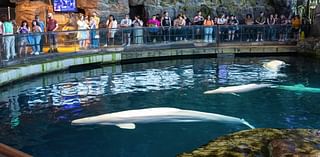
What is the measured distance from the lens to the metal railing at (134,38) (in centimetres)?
1438

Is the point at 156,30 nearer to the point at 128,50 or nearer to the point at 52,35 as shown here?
the point at 128,50

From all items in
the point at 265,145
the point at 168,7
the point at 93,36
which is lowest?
the point at 265,145

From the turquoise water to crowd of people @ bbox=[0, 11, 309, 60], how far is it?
4.50 ft

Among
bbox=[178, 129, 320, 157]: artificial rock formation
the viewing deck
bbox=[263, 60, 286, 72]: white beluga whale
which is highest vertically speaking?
the viewing deck

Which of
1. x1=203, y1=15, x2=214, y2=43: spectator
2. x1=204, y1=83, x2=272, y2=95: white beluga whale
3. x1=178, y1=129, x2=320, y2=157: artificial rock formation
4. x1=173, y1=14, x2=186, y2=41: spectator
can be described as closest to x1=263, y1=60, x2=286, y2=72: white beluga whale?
x1=203, y1=15, x2=214, y2=43: spectator

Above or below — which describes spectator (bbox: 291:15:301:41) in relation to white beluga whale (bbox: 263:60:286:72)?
above

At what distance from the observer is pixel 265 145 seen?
200 inches

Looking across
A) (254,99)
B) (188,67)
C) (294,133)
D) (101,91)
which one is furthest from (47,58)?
(294,133)

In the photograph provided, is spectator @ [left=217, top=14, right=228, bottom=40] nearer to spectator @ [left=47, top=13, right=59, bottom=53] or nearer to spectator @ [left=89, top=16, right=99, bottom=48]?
spectator @ [left=89, top=16, right=99, bottom=48]

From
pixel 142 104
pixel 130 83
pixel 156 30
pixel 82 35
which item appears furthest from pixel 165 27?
pixel 142 104

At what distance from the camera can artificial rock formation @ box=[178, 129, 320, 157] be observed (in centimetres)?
463

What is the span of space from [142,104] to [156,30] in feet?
28.5

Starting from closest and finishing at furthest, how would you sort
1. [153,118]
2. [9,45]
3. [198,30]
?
[153,118] < [9,45] < [198,30]

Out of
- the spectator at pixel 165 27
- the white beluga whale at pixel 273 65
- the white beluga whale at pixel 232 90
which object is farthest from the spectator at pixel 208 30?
the white beluga whale at pixel 232 90
